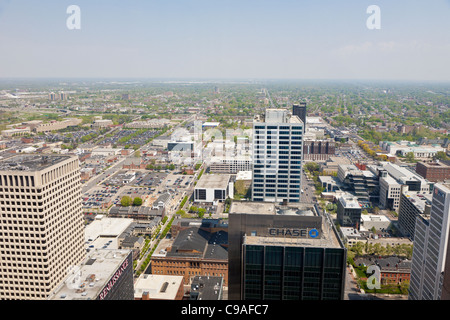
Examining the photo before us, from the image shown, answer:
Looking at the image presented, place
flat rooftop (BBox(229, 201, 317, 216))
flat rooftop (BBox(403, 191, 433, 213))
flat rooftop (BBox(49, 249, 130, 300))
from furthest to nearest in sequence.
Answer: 1. flat rooftop (BBox(403, 191, 433, 213))
2. flat rooftop (BBox(49, 249, 130, 300))
3. flat rooftop (BBox(229, 201, 317, 216))

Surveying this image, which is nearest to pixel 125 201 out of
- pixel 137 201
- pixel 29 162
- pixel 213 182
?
pixel 137 201

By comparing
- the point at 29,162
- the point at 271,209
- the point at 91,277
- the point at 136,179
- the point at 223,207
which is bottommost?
the point at 223,207

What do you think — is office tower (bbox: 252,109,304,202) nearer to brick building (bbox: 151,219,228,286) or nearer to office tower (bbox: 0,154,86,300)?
brick building (bbox: 151,219,228,286)

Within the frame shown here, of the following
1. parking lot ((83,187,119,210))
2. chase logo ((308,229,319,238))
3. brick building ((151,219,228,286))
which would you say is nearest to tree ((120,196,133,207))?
parking lot ((83,187,119,210))

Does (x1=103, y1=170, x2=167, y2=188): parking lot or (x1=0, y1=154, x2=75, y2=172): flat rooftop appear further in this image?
(x1=103, y1=170, x2=167, y2=188): parking lot

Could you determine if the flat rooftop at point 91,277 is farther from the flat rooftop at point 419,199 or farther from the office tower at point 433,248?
the flat rooftop at point 419,199

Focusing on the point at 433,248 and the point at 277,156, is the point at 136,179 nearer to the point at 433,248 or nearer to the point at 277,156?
the point at 277,156
